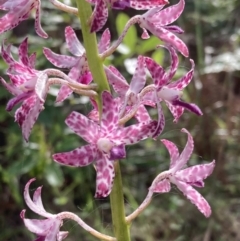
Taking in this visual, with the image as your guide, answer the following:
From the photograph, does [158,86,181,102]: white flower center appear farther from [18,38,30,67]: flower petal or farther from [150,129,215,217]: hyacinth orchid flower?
[18,38,30,67]: flower petal

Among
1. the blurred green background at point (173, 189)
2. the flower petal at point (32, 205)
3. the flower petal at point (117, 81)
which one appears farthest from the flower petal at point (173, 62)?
the blurred green background at point (173, 189)

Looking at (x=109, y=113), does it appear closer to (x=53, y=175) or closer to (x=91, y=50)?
(x=91, y=50)

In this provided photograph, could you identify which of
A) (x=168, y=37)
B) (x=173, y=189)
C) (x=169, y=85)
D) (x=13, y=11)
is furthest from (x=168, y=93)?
(x=173, y=189)

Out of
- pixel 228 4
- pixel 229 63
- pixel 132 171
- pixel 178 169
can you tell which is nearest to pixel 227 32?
pixel 228 4

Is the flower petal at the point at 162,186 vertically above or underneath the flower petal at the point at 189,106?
underneath

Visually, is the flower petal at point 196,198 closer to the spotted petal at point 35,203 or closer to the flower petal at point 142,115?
the flower petal at point 142,115

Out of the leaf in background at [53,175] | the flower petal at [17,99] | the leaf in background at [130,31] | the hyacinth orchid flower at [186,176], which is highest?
the flower petal at [17,99]

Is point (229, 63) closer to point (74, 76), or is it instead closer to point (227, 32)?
point (227, 32)
